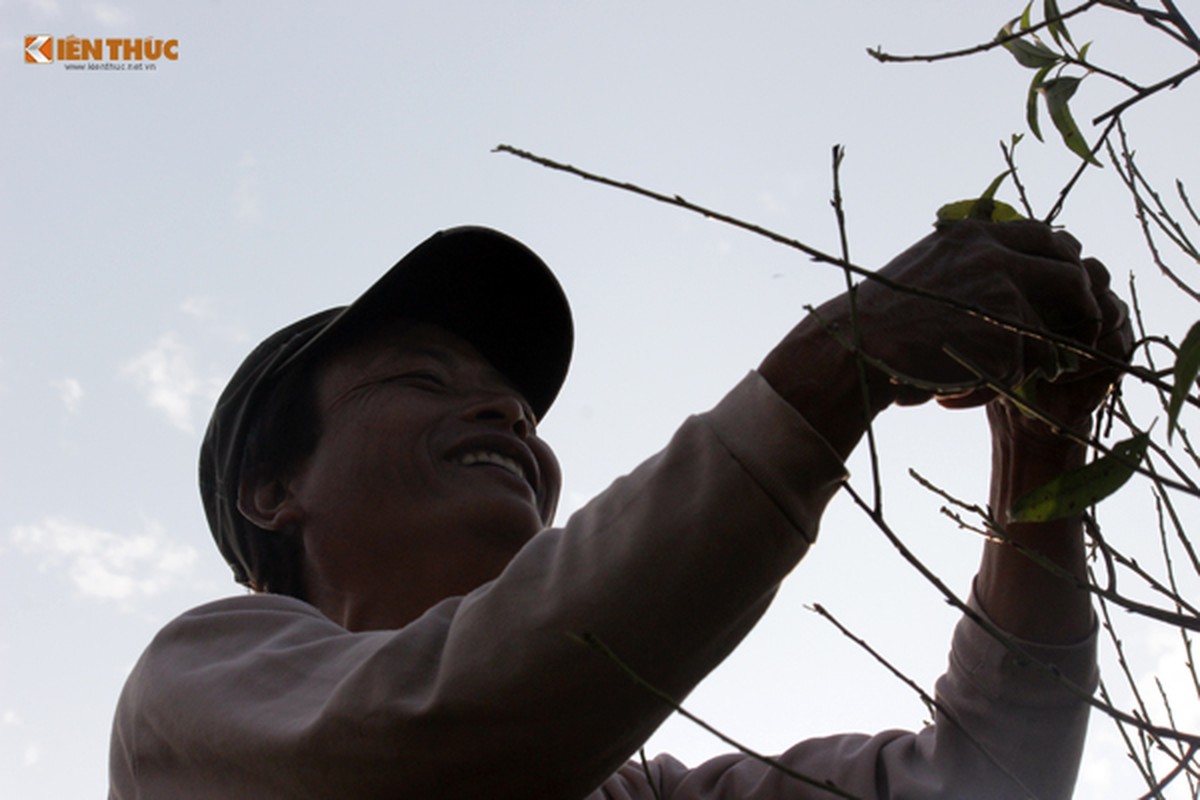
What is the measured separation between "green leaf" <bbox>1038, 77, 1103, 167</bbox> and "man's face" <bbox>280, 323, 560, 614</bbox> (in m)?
1.29

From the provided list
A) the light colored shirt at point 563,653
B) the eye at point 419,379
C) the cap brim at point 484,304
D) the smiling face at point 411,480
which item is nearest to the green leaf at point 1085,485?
the light colored shirt at point 563,653

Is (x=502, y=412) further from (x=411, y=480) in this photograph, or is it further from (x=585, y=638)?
(x=585, y=638)

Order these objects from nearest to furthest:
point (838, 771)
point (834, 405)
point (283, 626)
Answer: point (834, 405)
point (283, 626)
point (838, 771)

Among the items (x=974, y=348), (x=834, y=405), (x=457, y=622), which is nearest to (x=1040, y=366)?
(x=974, y=348)

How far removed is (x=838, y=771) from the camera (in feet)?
7.93

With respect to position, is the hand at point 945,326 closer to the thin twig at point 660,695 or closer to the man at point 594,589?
the man at point 594,589

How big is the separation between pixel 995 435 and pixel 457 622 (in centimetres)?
97

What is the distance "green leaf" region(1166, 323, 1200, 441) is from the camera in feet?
4.17

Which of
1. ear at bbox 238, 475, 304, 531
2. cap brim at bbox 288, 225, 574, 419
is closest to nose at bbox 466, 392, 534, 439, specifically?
cap brim at bbox 288, 225, 574, 419

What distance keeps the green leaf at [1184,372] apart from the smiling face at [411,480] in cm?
150

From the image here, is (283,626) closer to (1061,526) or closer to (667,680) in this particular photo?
(667,680)

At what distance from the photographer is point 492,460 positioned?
9.18ft

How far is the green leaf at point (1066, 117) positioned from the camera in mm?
1753

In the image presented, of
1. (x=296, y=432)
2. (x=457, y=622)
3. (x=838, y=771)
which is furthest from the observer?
(x=296, y=432)
